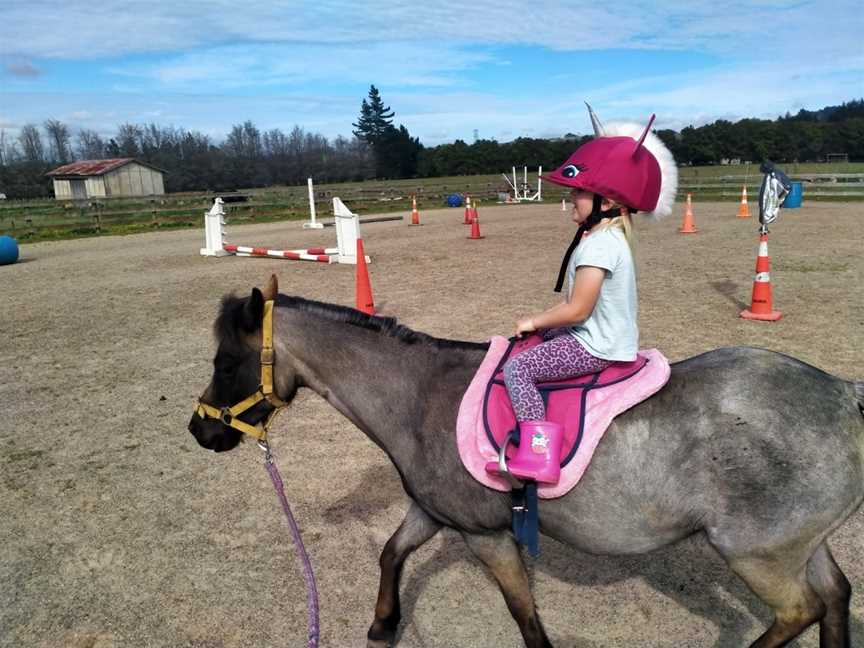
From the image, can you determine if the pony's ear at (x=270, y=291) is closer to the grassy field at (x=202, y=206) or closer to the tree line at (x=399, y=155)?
the grassy field at (x=202, y=206)

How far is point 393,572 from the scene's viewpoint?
3359mm

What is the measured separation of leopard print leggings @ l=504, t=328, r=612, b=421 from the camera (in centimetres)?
270

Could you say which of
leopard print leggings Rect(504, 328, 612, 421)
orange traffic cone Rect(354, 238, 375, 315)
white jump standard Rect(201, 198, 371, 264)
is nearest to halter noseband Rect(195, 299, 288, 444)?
leopard print leggings Rect(504, 328, 612, 421)

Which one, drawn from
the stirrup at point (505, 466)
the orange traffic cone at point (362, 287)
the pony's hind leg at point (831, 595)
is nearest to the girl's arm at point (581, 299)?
the stirrup at point (505, 466)

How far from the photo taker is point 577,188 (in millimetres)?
2748

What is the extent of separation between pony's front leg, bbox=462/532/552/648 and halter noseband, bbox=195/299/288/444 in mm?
1145

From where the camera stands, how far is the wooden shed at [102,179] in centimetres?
6112

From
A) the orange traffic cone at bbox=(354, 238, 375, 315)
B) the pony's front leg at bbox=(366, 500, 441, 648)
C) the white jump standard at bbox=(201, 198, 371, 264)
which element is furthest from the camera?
the white jump standard at bbox=(201, 198, 371, 264)

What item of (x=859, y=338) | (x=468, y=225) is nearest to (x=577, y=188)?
(x=859, y=338)

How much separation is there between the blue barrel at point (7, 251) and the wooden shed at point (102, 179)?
149 ft

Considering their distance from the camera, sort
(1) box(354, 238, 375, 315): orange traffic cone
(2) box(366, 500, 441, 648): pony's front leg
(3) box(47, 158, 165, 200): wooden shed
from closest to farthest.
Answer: (2) box(366, 500, 441, 648): pony's front leg, (1) box(354, 238, 375, 315): orange traffic cone, (3) box(47, 158, 165, 200): wooden shed

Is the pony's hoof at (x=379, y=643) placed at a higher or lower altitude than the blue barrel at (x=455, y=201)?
lower

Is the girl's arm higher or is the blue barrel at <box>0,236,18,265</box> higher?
the girl's arm

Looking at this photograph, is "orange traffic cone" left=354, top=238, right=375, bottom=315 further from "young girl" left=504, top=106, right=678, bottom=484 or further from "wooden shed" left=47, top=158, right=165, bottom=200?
"wooden shed" left=47, top=158, right=165, bottom=200
